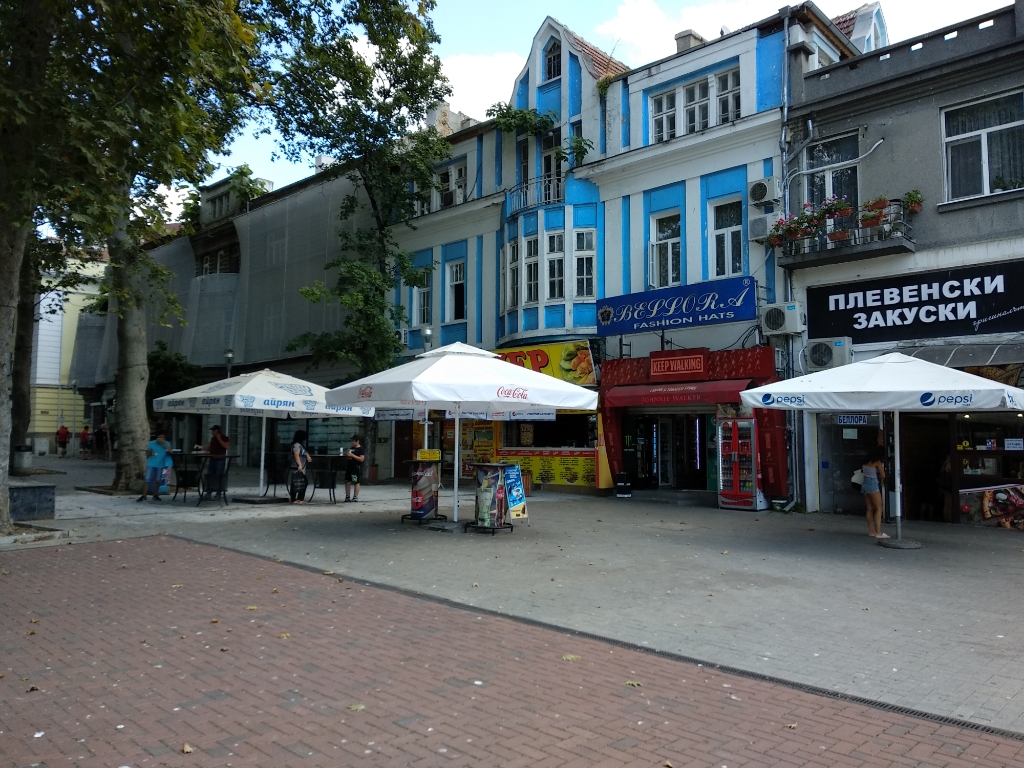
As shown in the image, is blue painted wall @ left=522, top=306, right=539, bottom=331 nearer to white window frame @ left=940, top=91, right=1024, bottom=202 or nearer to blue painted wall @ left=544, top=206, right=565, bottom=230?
blue painted wall @ left=544, top=206, right=565, bottom=230

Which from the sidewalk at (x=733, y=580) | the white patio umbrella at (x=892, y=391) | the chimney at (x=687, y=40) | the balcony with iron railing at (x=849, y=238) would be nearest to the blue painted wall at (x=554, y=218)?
the chimney at (x=687, y=40)

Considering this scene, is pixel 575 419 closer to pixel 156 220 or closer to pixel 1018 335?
pixel 1018 335

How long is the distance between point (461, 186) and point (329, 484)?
11.8 metres

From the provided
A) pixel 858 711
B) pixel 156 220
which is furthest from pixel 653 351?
pixel 858 711

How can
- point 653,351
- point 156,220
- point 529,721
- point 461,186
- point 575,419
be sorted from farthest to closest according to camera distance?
point 461,186, point 575,419, point 653,351, point 156,220, point 529,721

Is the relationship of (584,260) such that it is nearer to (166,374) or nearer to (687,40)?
(687,40)

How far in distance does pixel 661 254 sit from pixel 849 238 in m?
5.08

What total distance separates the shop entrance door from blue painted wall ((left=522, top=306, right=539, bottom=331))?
174 inches

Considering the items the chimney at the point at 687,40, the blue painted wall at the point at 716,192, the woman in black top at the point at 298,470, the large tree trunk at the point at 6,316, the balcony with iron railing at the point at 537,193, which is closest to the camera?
the large tree trunk at the point at 6,316

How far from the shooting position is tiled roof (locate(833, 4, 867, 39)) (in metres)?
20.4

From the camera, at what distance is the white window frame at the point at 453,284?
2439cm

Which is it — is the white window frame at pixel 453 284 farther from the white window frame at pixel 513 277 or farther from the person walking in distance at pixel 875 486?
the person walking in distance at pixel 875 486

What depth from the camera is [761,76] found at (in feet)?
57.2

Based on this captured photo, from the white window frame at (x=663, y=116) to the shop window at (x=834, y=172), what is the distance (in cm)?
382
